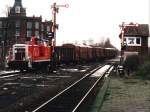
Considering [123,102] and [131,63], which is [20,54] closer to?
[131,63]

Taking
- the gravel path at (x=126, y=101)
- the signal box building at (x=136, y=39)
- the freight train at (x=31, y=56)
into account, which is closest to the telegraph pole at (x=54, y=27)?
the freight train at (x=31, y=56)

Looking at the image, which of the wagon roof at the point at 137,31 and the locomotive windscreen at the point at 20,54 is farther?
the wagon roof at the point at 137,31

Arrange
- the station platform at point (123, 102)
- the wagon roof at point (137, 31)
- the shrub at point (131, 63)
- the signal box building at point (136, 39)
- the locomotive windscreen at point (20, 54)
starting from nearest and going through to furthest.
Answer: the station platform at point (123, 102)
the locomotive windscreen at point (20, 54)
the shrub at point (131, 63)
the signal box building at point (136, 39)
the wagon roof at point (137, 31)

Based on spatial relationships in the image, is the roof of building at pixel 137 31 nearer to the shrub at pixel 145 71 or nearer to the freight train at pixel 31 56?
the freight train at pixel 31 56

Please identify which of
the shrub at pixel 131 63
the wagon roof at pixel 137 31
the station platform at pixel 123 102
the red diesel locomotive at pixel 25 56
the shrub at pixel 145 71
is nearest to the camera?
the station platform at pixel 123 102

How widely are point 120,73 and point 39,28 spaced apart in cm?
9398

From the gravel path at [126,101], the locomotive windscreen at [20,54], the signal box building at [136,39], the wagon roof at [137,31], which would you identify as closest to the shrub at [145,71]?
the locomotive windscreen at [20,54]

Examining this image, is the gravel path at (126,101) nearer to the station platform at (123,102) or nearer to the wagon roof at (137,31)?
the station platform at (123,102)

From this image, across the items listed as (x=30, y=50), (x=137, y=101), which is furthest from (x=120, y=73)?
(x=137, y=101)

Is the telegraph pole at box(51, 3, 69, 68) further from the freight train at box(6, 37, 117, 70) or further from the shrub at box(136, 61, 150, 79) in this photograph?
the shrub at box(136, 61, 150, 79)

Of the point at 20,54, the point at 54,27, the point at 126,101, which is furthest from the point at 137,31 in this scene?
the point at 126,101

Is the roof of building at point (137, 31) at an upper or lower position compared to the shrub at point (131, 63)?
upper

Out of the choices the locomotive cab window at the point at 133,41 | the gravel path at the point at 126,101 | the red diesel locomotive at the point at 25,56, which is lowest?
the gravel path at the point at 126,101

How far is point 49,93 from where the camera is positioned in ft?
81.3
